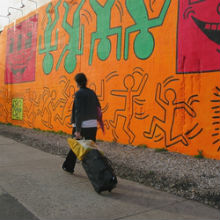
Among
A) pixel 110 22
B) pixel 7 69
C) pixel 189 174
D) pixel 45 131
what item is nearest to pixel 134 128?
pixel 189 174

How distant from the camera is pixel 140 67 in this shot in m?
6.61

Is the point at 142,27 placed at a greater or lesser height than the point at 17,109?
greater

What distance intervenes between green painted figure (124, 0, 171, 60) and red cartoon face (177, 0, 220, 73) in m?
0.64

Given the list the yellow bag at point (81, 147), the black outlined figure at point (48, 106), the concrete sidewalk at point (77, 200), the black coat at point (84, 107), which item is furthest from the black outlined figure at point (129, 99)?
the black outlined figure at point (48, 106)

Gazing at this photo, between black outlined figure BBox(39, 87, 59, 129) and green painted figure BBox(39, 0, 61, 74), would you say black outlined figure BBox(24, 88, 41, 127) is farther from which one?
green painted figure BBox(39, 0, 61, 74)

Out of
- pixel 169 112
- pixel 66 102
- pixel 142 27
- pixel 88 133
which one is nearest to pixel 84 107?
pixel 88 133

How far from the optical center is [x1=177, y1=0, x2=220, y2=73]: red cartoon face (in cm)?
521

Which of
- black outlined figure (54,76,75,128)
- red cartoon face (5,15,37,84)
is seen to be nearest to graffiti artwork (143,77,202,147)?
black outlined figure (54,76,75,128)

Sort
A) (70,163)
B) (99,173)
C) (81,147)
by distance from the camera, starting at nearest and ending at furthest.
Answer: (99,173), (81,147), (70,163)

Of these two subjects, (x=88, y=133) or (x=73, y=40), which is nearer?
(x=88, y=133)

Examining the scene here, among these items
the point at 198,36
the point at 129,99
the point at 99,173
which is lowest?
the point at 99,173

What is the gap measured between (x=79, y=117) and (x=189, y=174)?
6.52 ft

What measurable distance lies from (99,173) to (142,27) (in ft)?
13.8

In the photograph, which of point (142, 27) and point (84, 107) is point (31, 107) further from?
point (84, 107)
